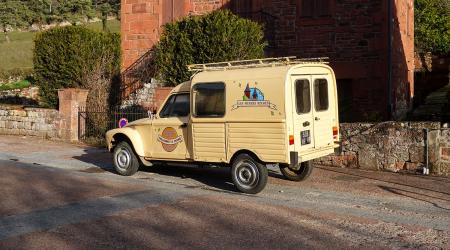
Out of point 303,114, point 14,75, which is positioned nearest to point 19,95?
point 14,75

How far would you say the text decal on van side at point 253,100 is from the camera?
909 centimetres

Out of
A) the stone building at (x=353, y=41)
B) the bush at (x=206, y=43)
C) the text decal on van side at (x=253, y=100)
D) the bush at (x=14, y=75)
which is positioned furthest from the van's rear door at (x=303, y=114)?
the bush at (x=14, y=75)

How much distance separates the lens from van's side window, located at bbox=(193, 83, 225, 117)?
9.71 metres

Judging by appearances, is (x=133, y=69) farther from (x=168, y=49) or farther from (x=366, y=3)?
(x=366, y=3)

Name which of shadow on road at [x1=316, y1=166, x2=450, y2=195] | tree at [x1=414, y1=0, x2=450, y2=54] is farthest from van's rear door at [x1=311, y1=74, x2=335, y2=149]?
tree at [x1=414, y1=0, x2=450, y2=54]

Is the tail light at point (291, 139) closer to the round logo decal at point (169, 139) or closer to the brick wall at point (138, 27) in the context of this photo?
the round logo decal at point (169, 139)

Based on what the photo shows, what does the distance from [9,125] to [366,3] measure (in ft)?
44.0

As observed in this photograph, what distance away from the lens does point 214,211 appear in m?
7.91

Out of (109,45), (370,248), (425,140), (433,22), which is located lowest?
(370,248)

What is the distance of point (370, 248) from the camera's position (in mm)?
6062

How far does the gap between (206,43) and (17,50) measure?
39.7 metres

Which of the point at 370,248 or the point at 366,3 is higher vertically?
the point at 366,3

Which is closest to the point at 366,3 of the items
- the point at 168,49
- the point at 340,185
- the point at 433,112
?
the point at 433,112

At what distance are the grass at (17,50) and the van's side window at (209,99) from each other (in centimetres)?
2792
